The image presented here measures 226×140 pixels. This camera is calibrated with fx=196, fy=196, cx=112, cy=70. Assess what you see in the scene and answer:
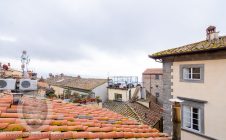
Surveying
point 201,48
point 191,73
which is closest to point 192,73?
point 191,73

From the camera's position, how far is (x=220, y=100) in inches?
385

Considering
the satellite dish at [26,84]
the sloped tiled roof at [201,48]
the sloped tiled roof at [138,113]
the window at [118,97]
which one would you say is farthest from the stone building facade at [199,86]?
the window at [118,97]

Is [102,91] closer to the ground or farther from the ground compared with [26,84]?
closer to the ground

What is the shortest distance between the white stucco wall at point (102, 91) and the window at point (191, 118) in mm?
19055

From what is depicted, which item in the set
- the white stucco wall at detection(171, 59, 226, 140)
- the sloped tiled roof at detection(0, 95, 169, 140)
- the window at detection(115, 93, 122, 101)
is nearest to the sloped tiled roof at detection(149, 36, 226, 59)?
the white stucco wall at detection(171, 59, 226, 140)

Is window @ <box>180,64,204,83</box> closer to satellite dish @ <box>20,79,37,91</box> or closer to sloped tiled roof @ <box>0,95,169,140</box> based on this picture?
sloped tiled roof @ <box>0,95,169,140</box>

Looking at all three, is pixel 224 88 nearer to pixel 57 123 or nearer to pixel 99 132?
pixel 99 132

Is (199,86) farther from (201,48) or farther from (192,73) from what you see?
(201,48)

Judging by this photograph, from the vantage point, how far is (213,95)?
1008cm

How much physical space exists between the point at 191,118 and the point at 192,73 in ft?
8.53

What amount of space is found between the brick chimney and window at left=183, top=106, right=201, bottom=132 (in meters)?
4.94

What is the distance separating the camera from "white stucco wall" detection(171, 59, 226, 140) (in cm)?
968

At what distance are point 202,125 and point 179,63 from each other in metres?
3.73

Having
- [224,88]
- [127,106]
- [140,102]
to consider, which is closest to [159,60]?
[224,88]
